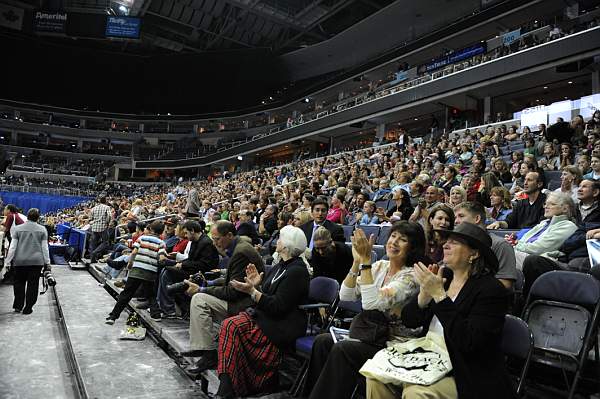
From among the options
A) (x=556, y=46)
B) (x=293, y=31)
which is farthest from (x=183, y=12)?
(x=556, y=46)

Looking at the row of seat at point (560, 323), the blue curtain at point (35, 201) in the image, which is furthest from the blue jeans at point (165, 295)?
the blue curtain at point (35, 201)

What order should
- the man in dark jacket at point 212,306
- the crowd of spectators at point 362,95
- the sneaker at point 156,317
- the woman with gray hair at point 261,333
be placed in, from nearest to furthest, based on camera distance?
1. the woman with gray hair at point 261,333
2. the man in dark jacket at point 212,306
3. the sneaker at point 156,317
4. the crowd of spectators at point 362,95

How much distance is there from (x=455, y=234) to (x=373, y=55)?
98.1ft

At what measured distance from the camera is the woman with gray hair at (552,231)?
3.16 m

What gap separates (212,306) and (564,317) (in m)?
2.46

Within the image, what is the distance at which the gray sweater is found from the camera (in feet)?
19.5

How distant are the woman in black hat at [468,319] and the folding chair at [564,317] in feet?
2.04

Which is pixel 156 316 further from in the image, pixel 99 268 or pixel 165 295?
pixel 99 268

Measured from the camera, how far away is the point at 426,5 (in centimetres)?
2394

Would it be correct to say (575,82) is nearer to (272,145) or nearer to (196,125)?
(272,145)

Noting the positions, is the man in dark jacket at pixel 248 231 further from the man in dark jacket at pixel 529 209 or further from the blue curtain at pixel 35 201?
the blue curtain at pixel 35 201

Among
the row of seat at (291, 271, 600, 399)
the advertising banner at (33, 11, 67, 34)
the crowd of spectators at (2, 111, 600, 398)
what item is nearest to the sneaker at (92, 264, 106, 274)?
the crowd of spectators at (2, 111, 600, 398)

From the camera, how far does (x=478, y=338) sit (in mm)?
1816

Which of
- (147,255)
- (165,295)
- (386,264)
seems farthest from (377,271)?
(147,255)
